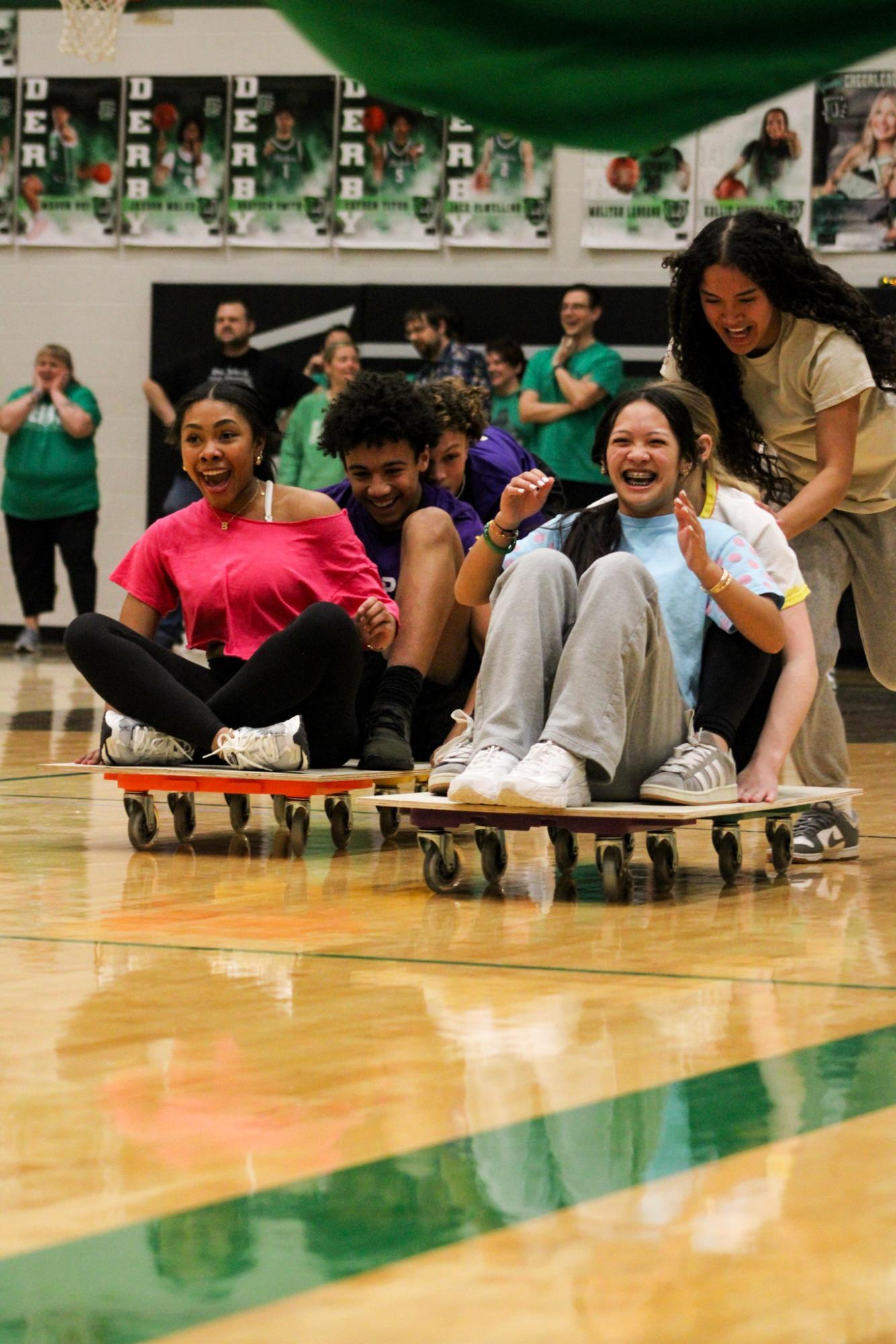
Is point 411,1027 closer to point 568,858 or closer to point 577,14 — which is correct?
point 568,858

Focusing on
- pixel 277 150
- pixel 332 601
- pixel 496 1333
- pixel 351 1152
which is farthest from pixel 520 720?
pixel 277 150

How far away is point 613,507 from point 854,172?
21.5 feet

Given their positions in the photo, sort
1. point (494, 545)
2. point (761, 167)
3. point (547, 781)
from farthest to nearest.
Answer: point (761, 167)
point (494, 545)
point (547, 781)

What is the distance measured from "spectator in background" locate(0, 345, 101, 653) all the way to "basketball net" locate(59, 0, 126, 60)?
5800 mm

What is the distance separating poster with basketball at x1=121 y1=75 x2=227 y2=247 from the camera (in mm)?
10258

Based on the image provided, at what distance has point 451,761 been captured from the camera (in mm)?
3162

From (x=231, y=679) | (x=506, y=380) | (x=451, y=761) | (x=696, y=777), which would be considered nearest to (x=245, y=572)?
(x=231, y=679)

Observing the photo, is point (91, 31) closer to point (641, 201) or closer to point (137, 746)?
point (137, 746)

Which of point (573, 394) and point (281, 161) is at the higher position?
point (281, 161)

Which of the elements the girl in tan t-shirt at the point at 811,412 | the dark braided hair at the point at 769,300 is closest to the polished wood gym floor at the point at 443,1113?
the girl in tan t-shirt at the point at 811,412

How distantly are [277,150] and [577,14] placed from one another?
9.72m

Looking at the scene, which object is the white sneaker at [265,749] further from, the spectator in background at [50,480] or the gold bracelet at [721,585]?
the spectator in background at [50,480]

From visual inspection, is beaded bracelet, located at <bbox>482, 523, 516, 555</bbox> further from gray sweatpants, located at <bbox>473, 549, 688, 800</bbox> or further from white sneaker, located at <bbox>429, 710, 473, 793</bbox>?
white sneaker, located at <bbox>429, 710, 473, 793</bbox>

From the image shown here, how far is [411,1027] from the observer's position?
207 centimetres
